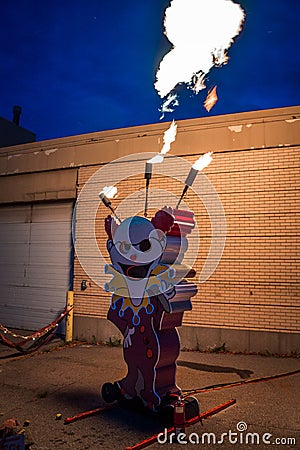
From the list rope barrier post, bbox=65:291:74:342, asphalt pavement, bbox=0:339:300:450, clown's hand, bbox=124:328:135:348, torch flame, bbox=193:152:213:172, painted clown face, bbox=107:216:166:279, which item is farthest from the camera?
rope barrier post, bbox=65:291:74:342

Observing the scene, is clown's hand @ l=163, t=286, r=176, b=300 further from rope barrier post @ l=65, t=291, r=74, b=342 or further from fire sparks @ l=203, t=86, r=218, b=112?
rope barrier post @ l=65, t=291, r=74, b=342

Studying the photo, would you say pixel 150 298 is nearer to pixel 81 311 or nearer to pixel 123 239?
pixel 123 239

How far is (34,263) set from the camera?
13.6 metres

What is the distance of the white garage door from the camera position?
42.2 ft

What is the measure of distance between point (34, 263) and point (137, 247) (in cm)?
839

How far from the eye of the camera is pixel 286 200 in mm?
9914

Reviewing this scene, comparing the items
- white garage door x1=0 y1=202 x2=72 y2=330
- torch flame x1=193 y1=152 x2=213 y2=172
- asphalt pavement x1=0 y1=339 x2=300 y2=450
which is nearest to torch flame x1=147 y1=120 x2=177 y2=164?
torch flame x1=193 y1=152 x2=213 y2=172

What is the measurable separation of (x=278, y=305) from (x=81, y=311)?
5.66m

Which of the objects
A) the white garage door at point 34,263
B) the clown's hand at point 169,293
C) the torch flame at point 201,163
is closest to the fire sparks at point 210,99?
the torch flame at point 201,163

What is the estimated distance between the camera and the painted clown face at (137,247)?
5.89 meters

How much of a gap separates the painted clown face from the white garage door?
675cm

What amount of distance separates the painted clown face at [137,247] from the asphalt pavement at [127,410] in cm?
210

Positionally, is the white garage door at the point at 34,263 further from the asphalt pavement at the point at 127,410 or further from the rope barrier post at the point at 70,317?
the asphalt pavement at the point at 127,410

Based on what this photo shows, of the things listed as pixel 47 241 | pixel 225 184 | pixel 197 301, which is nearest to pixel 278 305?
pixel 197 301
